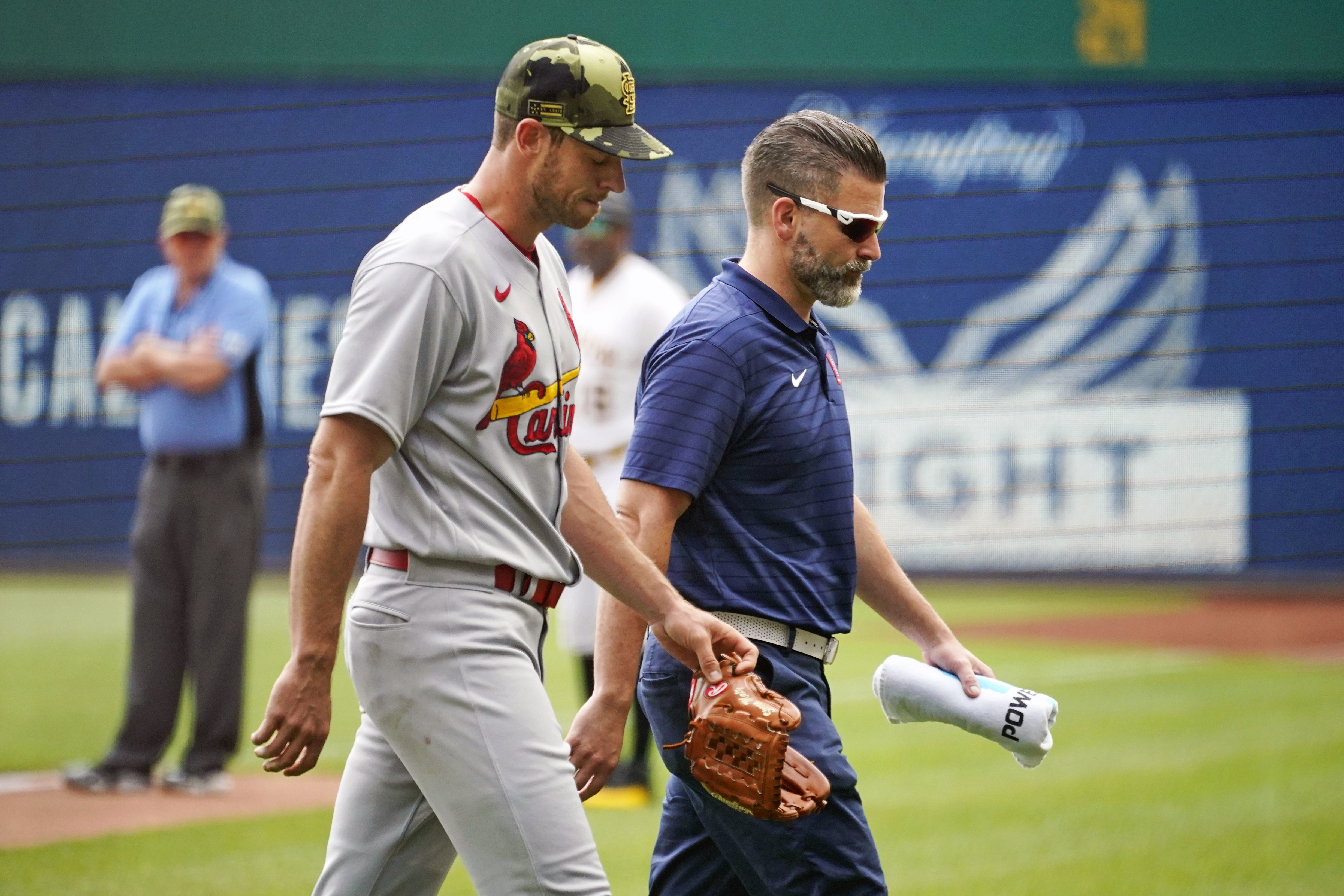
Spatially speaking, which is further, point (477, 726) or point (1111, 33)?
point (1111, 33)

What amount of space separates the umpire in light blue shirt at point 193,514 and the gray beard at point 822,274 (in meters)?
4.10

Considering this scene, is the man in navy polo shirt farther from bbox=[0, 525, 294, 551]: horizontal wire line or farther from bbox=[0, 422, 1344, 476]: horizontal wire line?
bbox=[0, 525, 294, 551]: horizontal wire line

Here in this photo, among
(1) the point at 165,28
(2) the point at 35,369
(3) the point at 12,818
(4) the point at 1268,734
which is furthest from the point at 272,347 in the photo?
(4) the point at 1268,734

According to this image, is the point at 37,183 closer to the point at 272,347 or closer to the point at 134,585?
the point at 272,347

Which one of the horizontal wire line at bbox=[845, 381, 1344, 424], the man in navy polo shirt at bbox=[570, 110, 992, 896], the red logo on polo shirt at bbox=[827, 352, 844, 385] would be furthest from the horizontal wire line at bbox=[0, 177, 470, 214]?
the man in navy polo shirt at bbox=[570, 110, 992, 896]

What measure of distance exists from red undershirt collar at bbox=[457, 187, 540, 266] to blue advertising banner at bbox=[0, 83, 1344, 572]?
387 inches

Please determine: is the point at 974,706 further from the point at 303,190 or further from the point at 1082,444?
the point at 303,190

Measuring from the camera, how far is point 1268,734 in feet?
26.0

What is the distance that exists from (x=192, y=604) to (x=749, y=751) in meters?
4.48

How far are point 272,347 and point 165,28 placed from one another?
2948 mm

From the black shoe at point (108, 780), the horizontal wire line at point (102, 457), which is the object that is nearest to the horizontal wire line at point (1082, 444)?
the horizontal wire line at point (102, 457)

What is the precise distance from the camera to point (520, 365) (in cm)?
301

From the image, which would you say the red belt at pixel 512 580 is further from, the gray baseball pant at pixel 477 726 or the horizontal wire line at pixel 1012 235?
the horizontal wire line at pixel 1012 235

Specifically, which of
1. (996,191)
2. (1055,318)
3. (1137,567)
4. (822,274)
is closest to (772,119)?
(996,191)
